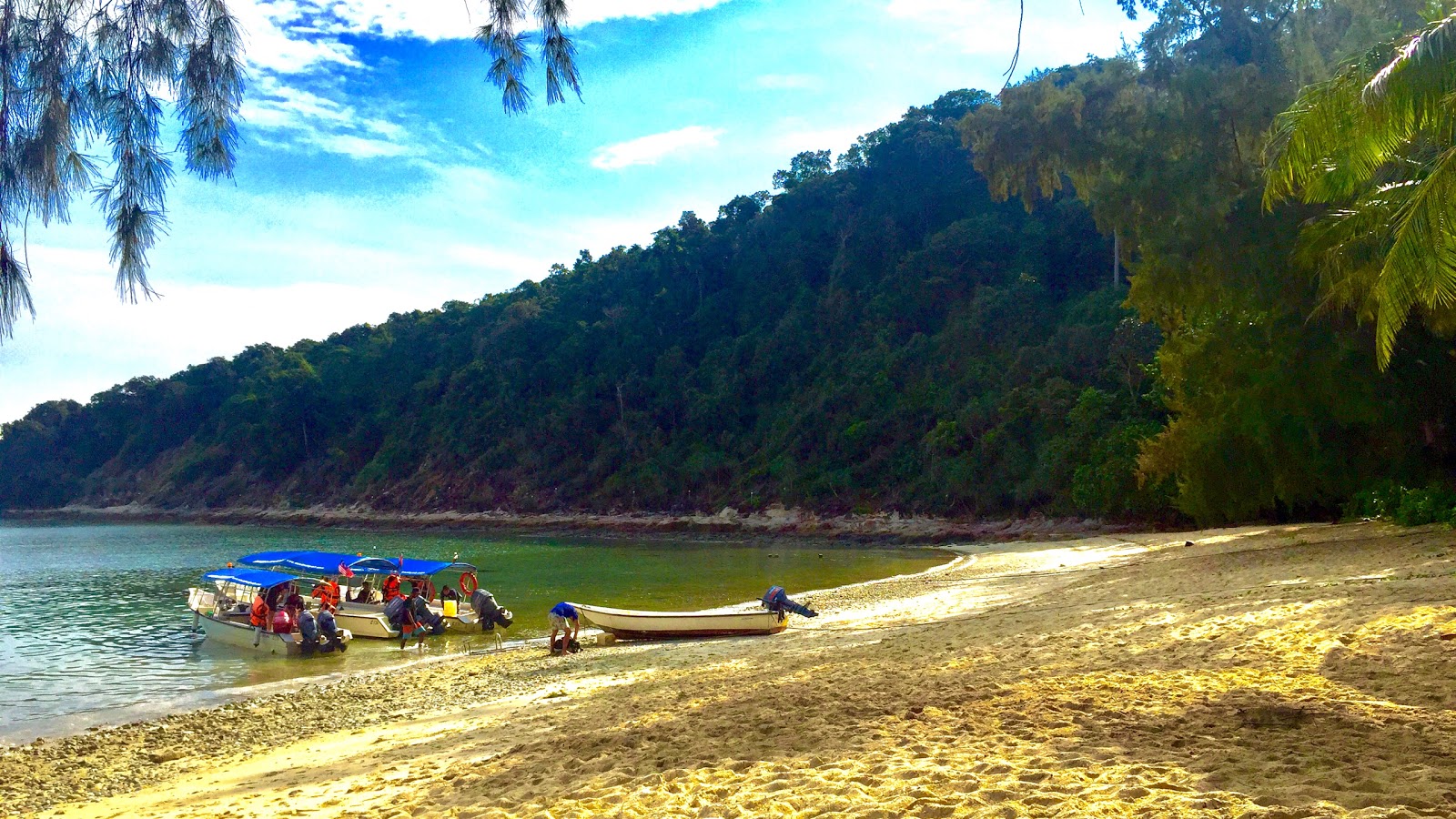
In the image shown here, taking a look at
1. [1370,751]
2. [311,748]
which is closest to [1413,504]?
[1370,751]

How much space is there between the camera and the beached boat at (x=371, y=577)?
1969cm

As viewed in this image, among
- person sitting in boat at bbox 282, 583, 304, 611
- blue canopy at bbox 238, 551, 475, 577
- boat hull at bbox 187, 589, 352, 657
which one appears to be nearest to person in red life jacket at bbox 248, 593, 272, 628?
boat hull at bbox 187, 589, 352, 657

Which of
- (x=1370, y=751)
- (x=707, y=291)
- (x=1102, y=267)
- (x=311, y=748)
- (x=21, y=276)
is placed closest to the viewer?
(x=1370, y=751)

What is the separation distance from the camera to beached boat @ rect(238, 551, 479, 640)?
1969cm

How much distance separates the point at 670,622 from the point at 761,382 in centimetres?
5094

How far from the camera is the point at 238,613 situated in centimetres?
2009

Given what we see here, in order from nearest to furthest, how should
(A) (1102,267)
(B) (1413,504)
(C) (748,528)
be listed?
(B) (1413,504)
(C) (748,528)
(A) (1102,267)

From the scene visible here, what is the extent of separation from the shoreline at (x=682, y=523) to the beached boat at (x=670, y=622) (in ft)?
81.7

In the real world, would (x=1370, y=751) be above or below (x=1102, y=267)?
below

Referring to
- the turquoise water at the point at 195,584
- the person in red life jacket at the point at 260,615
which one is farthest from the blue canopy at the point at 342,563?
the person in red life jacket at the point at 260,615

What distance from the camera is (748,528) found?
5447 centimetres

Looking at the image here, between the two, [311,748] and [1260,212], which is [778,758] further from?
[1260,212]

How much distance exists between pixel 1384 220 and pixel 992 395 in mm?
38817

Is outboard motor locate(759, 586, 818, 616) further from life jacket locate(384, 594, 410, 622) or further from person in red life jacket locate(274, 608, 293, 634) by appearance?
person in red life jacket locate(274, 608, 293, 634)
